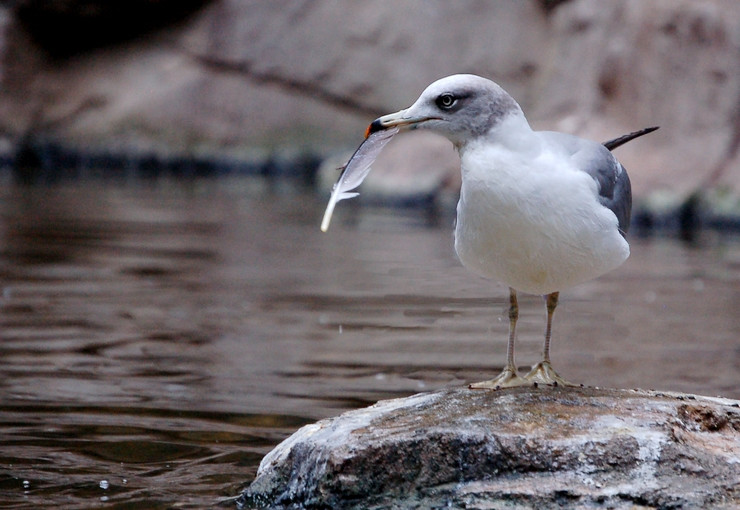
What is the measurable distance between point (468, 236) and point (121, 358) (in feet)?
9.65

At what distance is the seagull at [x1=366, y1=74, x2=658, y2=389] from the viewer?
330 centimetres

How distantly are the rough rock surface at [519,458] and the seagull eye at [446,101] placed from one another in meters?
0.90

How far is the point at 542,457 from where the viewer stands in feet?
10.4

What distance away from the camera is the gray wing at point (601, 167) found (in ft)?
11.7

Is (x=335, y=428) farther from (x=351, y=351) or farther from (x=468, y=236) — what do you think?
(x=351, y=351)

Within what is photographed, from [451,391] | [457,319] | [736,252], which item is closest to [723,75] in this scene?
[736,252]

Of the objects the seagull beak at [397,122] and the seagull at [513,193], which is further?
the seagull beak at [397,122]

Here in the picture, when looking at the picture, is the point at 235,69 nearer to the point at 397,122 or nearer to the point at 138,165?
the point at 138,165

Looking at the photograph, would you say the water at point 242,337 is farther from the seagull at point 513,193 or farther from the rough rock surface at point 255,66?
the rough rock surface at point 255,66

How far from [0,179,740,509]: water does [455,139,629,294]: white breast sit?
1115mm

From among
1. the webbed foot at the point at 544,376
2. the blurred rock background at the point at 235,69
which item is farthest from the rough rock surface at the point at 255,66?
the webbed foot at the point at 544,376

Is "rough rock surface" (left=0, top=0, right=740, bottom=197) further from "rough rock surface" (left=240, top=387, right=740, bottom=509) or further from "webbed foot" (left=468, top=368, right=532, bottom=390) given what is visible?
"rough rock surface" (left=240, top=387, right=740, bottom=509)

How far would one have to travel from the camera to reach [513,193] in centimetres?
328

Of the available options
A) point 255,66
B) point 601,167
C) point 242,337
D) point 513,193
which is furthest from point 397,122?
point 255,66
